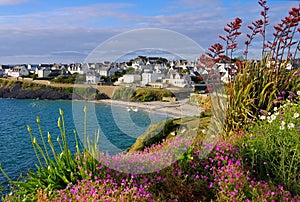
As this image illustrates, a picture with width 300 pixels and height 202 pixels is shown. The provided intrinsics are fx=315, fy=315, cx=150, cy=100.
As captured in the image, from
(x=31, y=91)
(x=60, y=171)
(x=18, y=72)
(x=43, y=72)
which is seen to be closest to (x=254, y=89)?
(x=60, y=171)

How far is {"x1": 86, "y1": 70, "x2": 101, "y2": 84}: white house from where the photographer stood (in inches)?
140

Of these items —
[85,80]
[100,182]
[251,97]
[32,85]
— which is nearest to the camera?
[100,182]

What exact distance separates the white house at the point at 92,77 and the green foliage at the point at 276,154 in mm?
1733

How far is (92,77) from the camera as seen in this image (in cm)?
359

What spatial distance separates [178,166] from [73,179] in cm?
92

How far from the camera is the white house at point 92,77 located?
140 inches

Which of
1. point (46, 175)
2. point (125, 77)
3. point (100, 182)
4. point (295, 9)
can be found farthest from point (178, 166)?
point (295, 9)

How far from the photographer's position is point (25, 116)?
3266cm

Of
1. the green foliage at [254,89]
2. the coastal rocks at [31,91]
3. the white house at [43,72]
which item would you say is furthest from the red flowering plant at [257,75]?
the white house at [43,72]

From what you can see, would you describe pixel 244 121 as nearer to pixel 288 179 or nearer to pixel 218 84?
pixel 218 84

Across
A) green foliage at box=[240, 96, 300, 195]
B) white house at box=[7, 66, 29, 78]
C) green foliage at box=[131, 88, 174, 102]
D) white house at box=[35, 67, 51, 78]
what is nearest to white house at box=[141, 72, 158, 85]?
green foliage at box=[131, 88, 174, 102]

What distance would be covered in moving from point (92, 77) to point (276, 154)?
208 centimetres

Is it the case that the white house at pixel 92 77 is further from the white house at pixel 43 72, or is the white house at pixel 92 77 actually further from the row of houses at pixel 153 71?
the white house at pixel 43 72

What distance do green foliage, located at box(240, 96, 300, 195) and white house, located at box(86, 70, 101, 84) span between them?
173cm
